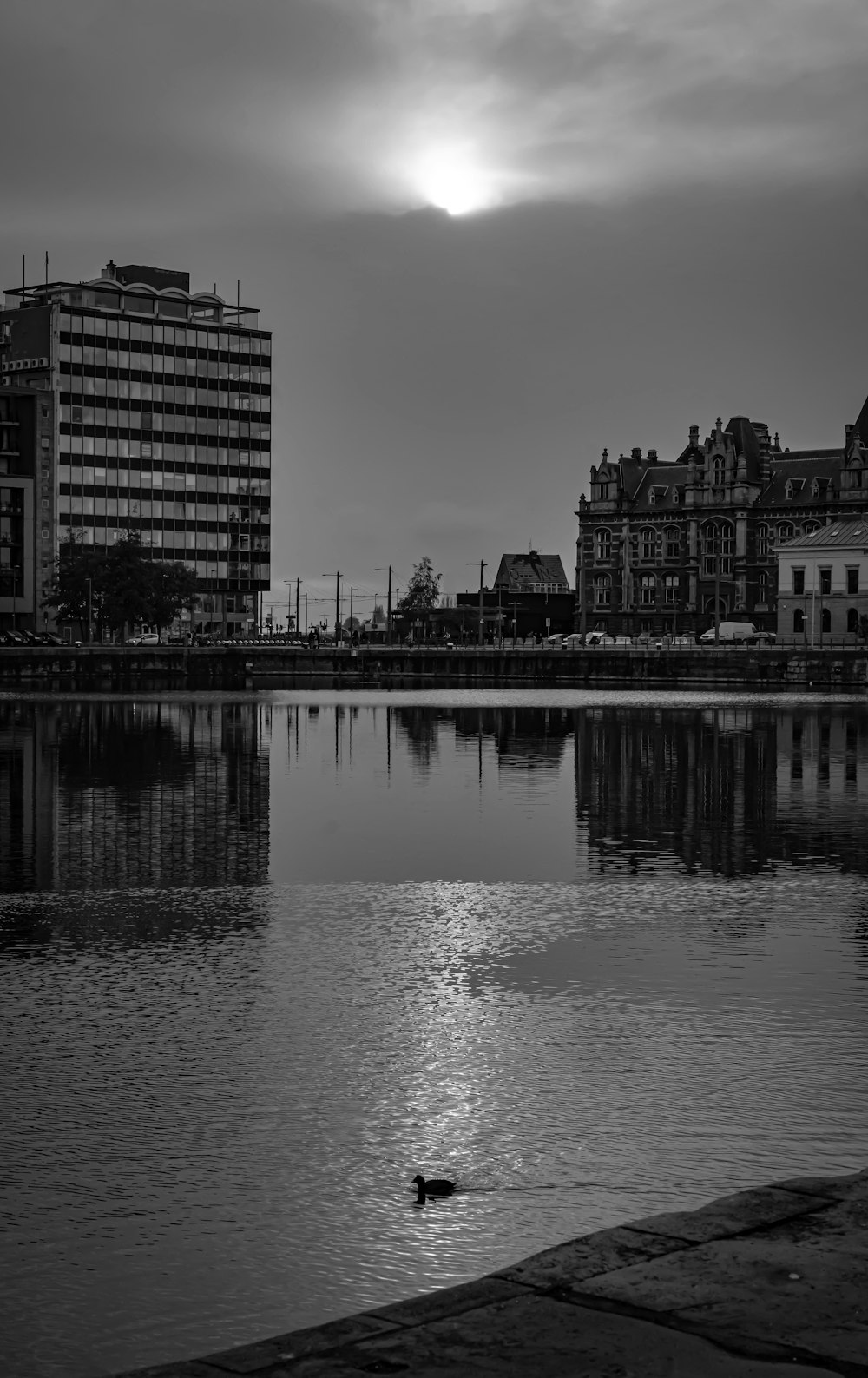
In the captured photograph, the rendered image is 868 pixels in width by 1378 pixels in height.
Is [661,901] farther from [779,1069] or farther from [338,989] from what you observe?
[779,1069]

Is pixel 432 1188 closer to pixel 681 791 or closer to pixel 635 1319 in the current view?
pixel 635 1319

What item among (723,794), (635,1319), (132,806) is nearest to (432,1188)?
(635,1319)

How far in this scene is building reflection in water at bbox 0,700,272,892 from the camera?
3281 centimetres

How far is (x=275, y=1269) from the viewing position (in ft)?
42.7

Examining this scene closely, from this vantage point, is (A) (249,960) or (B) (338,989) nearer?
(B) (338,989)

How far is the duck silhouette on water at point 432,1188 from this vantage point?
1452 cm

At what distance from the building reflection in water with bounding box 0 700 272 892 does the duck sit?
16.9 metres

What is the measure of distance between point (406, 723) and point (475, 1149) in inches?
3044

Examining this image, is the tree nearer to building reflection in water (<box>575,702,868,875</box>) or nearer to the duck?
building reflection in water (<box>575,702,868,875</box>)

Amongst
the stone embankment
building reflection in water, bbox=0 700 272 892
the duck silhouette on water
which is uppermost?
the stone embankment

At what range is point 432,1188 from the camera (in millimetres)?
14641

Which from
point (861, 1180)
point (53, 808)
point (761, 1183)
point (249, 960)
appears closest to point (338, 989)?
point (249, 960)

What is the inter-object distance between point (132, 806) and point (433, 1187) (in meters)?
31.3

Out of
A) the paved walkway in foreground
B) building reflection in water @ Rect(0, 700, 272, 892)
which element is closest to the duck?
the paved walkway in foreground
